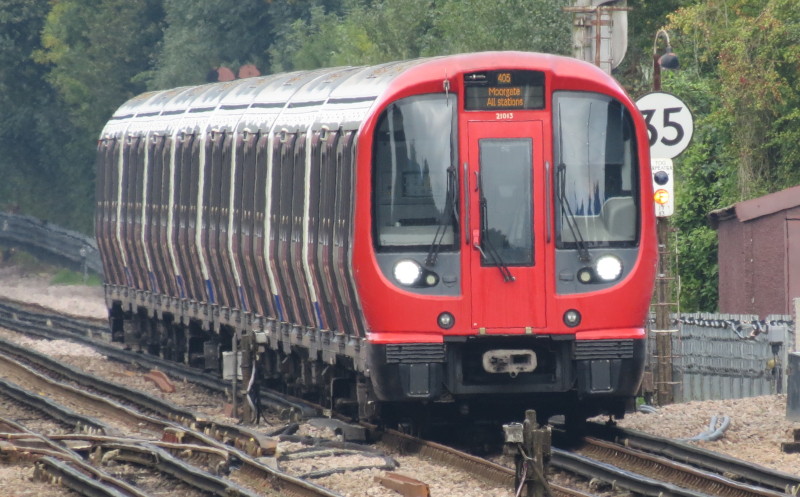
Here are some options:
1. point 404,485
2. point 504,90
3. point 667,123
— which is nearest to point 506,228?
point 504,90

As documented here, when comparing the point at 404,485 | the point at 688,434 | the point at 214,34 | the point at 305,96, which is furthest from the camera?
the point at 214,34

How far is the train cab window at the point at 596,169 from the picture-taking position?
13641 mm

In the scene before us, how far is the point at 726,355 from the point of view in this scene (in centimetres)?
2142

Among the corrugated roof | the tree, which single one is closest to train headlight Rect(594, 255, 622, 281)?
the corrugated roof

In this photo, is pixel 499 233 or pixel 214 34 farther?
pixel 214 34

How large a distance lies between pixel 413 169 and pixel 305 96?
3.53 metres

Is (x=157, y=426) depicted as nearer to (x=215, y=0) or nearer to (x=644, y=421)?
(x=644, y=421)

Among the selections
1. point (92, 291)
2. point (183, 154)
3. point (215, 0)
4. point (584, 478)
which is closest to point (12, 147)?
point (215, 0)

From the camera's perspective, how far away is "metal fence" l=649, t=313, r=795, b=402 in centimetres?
2025

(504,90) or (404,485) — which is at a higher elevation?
(504,90)

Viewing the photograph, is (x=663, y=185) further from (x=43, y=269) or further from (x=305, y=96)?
(x=43, y=269)

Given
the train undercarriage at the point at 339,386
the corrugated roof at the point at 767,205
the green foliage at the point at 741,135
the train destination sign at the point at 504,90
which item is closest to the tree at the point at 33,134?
the green foliage at the point at 741,135

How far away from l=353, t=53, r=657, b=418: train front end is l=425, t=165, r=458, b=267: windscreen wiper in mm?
11

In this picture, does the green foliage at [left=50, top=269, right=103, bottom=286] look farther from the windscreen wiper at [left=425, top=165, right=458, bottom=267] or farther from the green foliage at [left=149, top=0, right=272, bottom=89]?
the windscreen wiper at [left=425, top=165, right=458, bottom=267]
